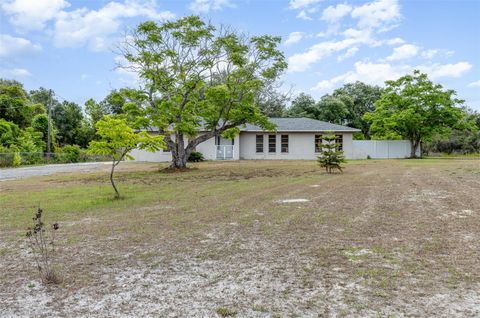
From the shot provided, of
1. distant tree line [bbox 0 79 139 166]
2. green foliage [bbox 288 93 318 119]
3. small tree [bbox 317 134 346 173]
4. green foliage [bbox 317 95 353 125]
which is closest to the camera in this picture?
small tree [bbox 317 134 346 173]

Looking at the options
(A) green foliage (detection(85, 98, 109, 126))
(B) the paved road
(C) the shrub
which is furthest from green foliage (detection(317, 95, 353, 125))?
(C) the shrub

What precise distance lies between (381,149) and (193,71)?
1932 centimetres

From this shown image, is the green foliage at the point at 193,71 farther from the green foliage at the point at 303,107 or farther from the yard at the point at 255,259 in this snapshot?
the green foliage at the point at 303,107

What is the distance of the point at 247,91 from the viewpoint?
18797mm

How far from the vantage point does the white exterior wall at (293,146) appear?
30250 mm

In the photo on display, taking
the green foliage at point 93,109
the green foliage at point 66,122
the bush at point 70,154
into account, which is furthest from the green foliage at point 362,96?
the green foliage at point 66,122

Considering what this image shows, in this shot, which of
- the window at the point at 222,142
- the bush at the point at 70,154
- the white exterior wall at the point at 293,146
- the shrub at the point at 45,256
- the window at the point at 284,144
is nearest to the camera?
the shrub at the point at 45,256

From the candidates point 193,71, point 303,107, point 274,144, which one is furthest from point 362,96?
point 193,71

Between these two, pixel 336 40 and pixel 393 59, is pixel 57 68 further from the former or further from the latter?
pixel 393 59

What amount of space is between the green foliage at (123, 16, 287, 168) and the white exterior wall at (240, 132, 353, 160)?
11.1m

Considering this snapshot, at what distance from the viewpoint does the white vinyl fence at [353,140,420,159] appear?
101ft

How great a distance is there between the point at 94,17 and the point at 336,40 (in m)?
14.3

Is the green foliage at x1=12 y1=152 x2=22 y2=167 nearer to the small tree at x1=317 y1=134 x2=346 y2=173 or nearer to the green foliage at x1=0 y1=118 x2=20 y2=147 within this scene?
the green foliage at x1=0 y1=118 x2=20 y2=147

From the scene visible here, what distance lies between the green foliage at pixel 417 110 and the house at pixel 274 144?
4.25 m
